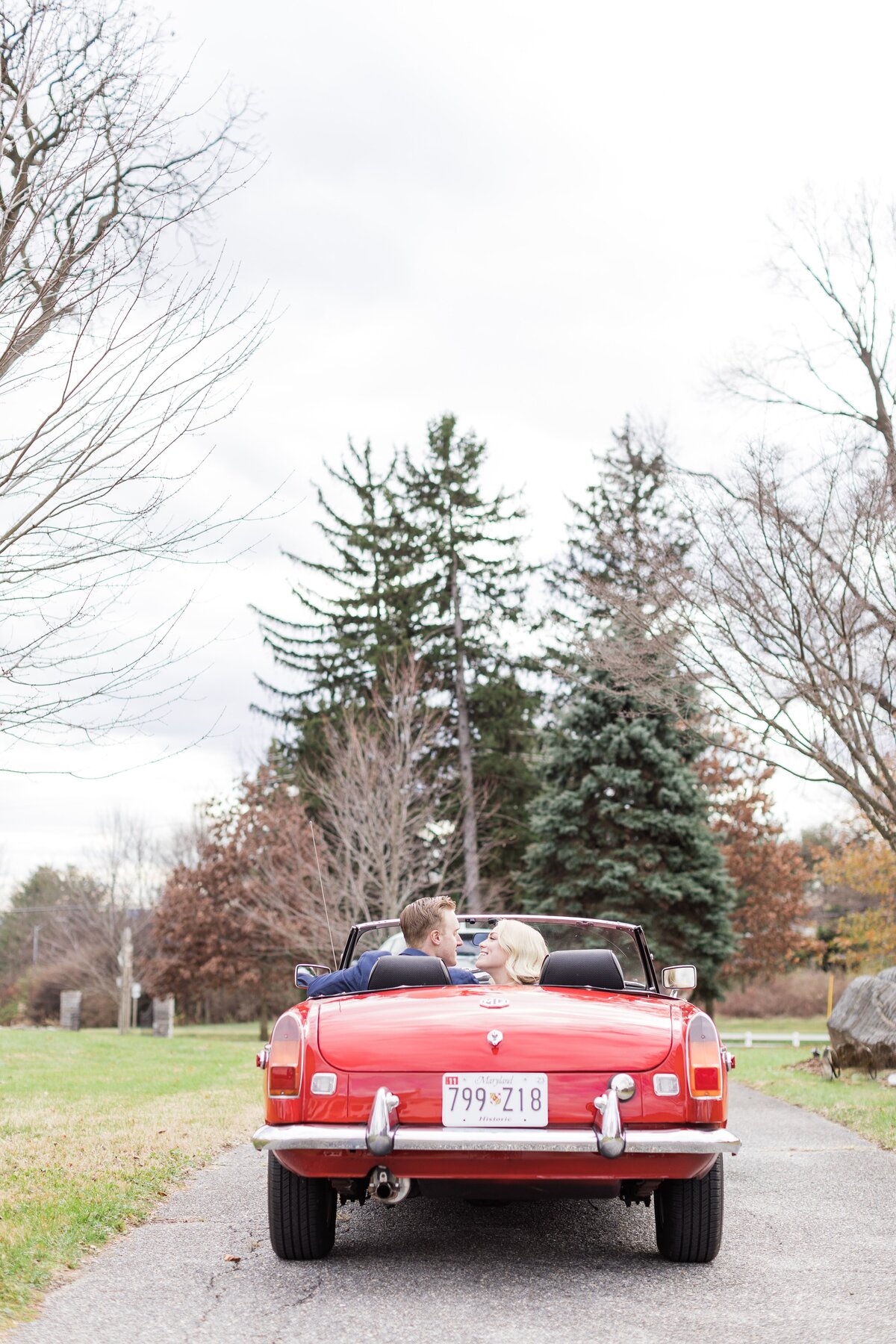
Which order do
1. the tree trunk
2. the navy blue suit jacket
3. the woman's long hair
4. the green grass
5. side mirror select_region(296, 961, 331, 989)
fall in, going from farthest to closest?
the green grass → the tree trunk → side mirror select_region(296, 961, 331, 989) → the woman's long hair → the navy blue suit jacket

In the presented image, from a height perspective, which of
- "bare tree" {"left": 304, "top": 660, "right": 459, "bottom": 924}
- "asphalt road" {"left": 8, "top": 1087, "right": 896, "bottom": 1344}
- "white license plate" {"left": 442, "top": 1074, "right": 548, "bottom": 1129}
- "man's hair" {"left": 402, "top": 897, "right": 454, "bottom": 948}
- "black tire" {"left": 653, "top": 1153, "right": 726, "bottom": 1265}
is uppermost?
"bare tree" {"left": 304, "top": 660, "right": 459, "bottom": 924}

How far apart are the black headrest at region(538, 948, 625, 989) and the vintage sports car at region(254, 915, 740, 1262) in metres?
0.37

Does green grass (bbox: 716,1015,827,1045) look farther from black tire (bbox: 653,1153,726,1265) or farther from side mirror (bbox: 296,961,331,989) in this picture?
black tire (bbox: 653,1153,726,1265)

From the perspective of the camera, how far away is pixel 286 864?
28844mm

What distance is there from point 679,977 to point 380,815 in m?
18.6

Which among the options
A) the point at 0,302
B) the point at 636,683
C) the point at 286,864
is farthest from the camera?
the point at 286,864

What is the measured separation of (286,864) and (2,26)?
23610 mm

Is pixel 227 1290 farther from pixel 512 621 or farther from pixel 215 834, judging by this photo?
pixel 512 621

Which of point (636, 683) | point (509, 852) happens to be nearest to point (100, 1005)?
point (509, 852)

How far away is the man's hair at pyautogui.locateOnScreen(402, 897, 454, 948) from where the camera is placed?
5.41 meters

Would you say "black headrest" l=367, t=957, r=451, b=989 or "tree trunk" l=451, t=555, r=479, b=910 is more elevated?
"tree trunk" l=451, t=555, r=479, b=910

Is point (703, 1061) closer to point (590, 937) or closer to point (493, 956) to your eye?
point (493, 956)

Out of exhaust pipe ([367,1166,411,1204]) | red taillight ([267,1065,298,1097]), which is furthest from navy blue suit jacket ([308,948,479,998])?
exhaust pipe ([367,1166,411,1204])

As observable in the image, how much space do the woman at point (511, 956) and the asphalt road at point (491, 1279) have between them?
101 cm
